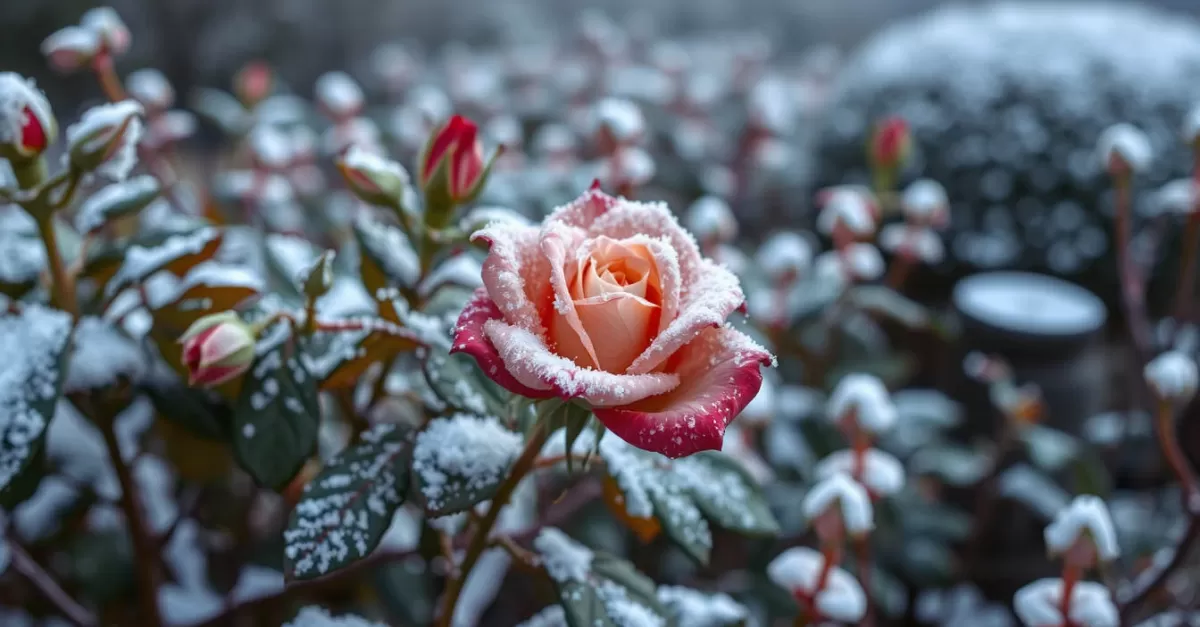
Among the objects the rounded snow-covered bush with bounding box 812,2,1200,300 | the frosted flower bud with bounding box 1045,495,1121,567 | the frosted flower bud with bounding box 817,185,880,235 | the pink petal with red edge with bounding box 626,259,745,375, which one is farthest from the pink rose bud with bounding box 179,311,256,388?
the rounded snow-covered bush with bounding box 812,2,1200,300

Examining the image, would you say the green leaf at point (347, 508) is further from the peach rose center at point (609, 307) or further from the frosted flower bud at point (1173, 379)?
the frosted flower bud at point (1173, 379)

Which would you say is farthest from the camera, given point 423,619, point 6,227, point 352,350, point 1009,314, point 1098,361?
point 1098,361

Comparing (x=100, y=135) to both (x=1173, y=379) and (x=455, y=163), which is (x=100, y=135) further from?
(x=1173, y=379)

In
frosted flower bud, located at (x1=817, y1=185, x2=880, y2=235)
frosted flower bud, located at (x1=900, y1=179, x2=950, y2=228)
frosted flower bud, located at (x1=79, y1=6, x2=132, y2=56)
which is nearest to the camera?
frosted flower bud, located at (x1=79, y1=6, x2=132, y2=56)

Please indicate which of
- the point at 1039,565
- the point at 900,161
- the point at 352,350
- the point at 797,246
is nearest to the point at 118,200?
the point at 352,350

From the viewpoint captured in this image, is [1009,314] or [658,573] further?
[1009,314]

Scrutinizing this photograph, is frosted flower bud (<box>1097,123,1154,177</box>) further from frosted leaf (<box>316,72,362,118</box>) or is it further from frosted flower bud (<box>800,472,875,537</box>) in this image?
frosted leaf (<box>316,72,362,118</box>)

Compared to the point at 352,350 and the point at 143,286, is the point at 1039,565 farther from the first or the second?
the point at 143,286
